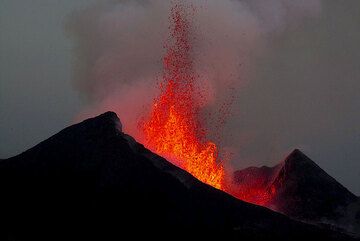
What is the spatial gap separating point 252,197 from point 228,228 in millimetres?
21735

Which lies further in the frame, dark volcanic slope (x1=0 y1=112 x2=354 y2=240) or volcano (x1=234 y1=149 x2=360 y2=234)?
volcano (x1=234 y1=149 x2=360 y2=234)

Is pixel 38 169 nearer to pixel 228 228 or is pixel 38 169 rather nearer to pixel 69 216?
pixel 69 216

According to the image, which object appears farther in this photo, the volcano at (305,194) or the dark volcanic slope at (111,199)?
the volcano at (305,194)

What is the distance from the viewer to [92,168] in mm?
45094

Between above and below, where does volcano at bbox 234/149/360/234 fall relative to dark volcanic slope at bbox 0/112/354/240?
above

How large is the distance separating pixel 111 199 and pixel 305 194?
2439 cm

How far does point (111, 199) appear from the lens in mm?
43062

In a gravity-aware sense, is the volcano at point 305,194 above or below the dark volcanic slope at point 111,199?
above

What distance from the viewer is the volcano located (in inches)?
2245

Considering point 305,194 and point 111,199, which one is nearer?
point 111,199

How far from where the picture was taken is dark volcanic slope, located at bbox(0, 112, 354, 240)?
41562 mm

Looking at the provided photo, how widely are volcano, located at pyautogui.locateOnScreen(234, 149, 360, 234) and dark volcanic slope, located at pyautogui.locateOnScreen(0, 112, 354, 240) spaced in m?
14.3

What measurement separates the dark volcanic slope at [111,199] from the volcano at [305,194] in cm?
1433

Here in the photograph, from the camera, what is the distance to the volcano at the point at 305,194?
5703 cm
